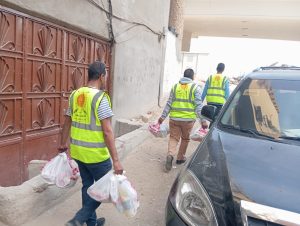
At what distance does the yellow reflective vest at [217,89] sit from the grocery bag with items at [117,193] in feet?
14.5

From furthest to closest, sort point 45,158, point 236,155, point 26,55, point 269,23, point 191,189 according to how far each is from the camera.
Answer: point 269,23
point 45,158
point 26,55
point 236,155
point 191,189

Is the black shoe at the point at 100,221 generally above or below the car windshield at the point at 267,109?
below

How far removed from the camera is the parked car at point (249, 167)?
→ 190 centimetres

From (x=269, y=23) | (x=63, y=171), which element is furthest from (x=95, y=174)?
(x=269, y=23)

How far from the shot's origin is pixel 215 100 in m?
6.82

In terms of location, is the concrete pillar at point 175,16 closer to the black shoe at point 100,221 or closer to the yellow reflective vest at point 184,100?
the yellow reflective vest at point 184,100

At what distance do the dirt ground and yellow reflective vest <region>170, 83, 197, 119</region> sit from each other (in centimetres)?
103

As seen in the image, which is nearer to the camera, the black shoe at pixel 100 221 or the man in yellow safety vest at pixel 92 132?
the man in yellow safety vest at pixel 92 132

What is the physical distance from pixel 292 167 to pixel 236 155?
405mm

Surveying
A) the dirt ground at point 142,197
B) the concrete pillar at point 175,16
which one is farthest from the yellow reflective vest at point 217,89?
the concrete pillar at point 175,16

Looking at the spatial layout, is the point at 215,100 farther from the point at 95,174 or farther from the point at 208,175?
the point at 208,175

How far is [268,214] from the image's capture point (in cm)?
181

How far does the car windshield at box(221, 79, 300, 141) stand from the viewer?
2934 millimetres

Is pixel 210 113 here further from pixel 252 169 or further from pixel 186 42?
pixel 186 42
